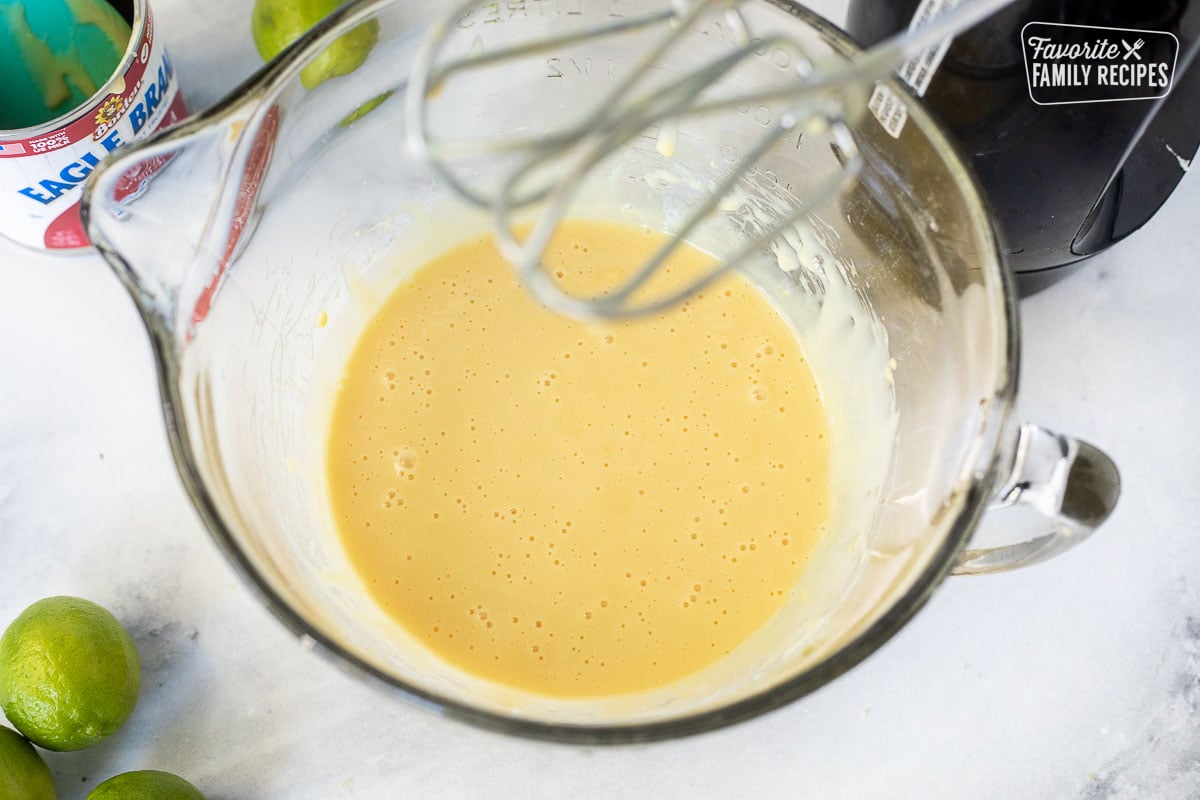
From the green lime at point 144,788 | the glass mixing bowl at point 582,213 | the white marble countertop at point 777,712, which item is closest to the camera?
the glass mixing bowl at point 582,213

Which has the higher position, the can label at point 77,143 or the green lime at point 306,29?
the green lime at point 306,29

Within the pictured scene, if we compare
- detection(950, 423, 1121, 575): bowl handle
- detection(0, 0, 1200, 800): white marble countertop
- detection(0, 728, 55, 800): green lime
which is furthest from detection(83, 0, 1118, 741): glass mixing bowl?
detection(0, 728, 55, 800): green lime

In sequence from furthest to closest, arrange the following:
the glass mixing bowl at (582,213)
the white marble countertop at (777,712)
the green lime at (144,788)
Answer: the white marble countertop at (777,712) → the green lime at (144,788) → the glass mixing bowl at (582,213)

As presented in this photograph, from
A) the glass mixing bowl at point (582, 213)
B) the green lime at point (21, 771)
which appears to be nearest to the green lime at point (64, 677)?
the green lime at point (21, 771)

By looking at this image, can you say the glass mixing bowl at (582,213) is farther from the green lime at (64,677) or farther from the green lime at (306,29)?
the green lime at (64,677)

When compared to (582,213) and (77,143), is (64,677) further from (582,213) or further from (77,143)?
(582,213)

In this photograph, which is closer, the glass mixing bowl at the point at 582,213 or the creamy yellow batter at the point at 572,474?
the glass mixing bowl at the point at 582,213

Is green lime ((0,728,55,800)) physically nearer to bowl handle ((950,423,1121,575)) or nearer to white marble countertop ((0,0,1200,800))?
white marble countertop ((0,0,1200,800))
